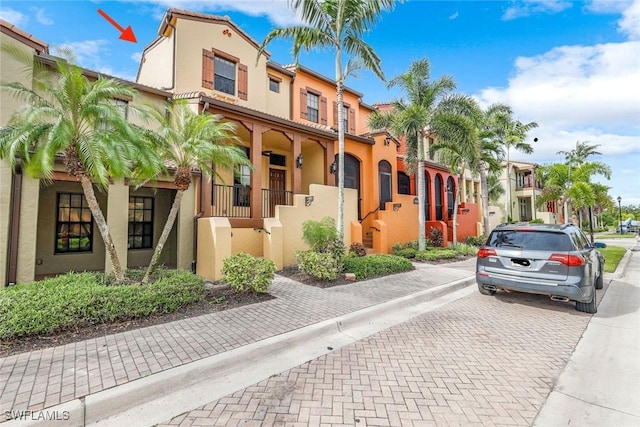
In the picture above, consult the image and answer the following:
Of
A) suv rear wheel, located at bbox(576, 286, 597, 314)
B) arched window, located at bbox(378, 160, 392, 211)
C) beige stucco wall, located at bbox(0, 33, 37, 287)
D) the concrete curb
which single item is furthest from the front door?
suv rear wheel, located at bbox(576, 286, 597, 314)

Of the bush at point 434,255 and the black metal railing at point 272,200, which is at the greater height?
the black metal railing at point 272,200

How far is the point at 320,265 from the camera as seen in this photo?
873 centimetres

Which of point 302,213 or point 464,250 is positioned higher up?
point 302,213

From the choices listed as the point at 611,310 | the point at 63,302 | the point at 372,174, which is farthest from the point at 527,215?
the point at 63,302

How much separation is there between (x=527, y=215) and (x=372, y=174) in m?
32.1

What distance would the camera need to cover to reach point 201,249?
941 centimetres

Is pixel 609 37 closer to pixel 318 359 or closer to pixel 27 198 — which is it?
pixel 318 359

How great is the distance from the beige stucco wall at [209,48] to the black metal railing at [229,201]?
4.21 metres

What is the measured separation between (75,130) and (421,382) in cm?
715

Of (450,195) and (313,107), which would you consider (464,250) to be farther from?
(313,107)

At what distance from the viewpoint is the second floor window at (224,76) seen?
12758mm

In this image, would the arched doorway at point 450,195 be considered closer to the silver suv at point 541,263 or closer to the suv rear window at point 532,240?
the silver suv at point 541,263

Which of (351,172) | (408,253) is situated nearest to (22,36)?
(351,172)

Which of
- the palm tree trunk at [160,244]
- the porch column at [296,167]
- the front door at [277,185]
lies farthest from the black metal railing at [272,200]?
the palm tree trunk at [160,244]
